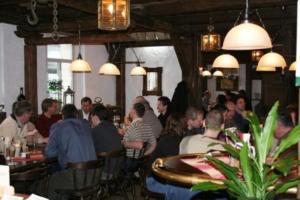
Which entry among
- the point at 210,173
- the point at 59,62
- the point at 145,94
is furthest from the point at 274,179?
the point at 145,94

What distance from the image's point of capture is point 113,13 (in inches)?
161

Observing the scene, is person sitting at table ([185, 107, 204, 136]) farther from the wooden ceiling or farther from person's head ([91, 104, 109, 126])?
the wooden ceiling

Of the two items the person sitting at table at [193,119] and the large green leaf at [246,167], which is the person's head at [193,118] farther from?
the large green leaf at [246,167]

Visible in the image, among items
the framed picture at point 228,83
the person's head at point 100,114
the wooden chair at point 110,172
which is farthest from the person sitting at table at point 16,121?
the framed picture at point 228,83

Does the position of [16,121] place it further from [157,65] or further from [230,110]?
[157,65]

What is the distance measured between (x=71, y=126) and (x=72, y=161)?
36 centimetres

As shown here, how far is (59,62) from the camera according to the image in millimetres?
9984

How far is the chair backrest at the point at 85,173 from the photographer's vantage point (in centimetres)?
394

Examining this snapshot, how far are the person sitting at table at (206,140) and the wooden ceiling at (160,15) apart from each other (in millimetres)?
2339

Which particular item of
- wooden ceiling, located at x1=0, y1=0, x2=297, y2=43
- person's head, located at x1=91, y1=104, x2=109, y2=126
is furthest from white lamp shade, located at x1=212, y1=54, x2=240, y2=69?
person's head, located at x1=91, y1=104, x2=109, y2=126

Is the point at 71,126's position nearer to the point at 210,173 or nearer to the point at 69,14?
the point at 210,173

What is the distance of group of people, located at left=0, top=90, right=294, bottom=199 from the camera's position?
3773mm

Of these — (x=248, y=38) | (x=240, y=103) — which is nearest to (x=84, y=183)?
(x=248, y=38)

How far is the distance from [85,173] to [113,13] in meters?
1.62
